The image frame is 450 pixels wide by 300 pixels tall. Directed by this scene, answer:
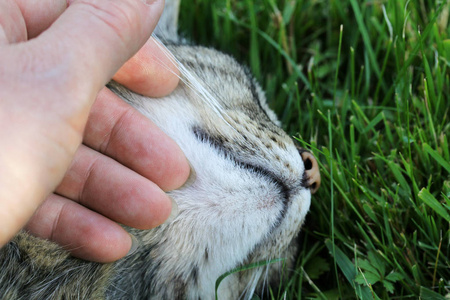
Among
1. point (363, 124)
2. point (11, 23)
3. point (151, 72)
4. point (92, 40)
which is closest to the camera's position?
point (92, 40)

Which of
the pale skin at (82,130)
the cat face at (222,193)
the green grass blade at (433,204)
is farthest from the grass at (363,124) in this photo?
the pale skin at (82,130)

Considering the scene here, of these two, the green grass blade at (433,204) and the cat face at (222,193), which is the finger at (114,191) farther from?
the green grass blade at (433,204)

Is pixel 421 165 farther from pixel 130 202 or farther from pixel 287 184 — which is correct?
pixel 130 202

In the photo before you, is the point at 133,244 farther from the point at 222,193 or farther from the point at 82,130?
the point at 82,130

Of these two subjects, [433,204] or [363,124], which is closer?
[433,204]

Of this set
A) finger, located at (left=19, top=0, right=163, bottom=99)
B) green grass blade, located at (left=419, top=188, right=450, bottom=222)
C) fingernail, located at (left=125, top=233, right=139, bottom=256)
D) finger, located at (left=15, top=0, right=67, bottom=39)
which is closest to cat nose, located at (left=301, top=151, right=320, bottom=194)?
green grass blade, located at (left=419, top=188, right=450, bottom=222)

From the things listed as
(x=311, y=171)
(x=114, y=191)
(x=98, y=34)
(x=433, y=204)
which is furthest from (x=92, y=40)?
(x=433, y=204)
